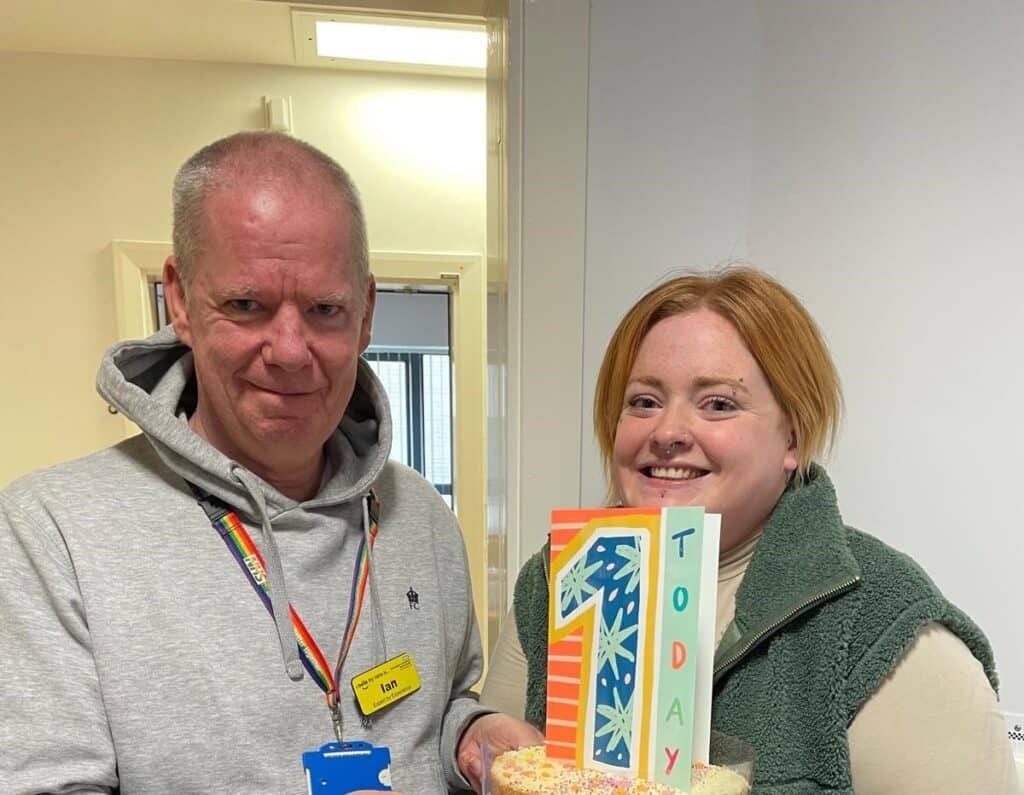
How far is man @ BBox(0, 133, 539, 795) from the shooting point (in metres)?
0.84

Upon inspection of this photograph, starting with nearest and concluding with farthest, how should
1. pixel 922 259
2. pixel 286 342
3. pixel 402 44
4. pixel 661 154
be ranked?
pixel 286 342
pixel 922 259
pixel 661 154
pixel 402 44

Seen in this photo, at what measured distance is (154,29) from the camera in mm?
2490

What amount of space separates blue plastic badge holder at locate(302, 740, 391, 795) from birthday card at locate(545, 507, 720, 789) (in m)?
0.27

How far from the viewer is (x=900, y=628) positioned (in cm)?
79

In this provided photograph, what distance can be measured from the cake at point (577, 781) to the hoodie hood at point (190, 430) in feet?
1.65

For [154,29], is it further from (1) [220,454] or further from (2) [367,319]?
(1) [220,454]

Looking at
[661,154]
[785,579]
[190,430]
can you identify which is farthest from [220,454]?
[661,154]

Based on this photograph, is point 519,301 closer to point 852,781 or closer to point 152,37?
point 852,781

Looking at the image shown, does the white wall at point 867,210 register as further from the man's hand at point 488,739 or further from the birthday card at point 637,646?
the birthday card at point 637,646

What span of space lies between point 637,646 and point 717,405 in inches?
15.2

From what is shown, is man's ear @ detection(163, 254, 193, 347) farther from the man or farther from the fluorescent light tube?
the fluorescent light tube

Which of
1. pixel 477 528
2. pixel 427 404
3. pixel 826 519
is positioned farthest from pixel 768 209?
pixel 427 404

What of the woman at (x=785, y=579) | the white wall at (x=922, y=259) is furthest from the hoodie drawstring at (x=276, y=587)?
the white wall at (x=922, y=259)

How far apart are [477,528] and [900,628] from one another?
224 cm
